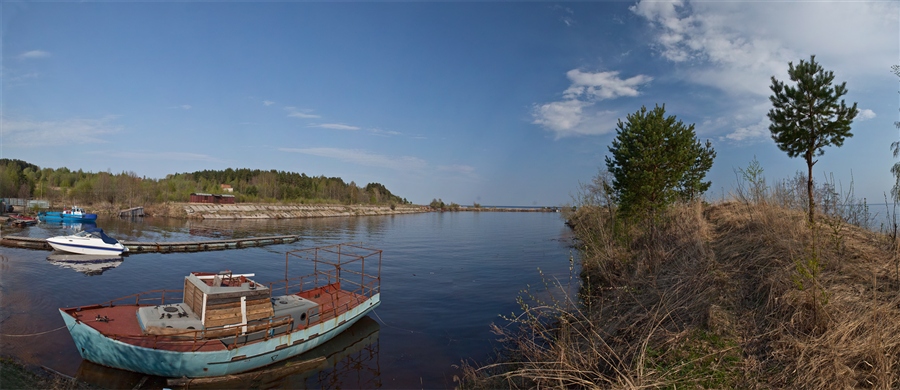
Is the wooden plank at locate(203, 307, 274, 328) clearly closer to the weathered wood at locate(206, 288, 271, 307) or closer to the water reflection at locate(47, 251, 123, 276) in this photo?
the weathered wood at locate(206, 288, 271, 307)

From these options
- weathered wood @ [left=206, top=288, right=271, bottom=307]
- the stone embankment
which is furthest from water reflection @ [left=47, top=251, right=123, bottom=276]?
the stone embankment

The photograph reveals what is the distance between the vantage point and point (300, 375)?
42.1ft

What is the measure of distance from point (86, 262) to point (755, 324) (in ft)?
139

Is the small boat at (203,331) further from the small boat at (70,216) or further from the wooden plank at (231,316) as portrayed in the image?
the small boat at (70,216)

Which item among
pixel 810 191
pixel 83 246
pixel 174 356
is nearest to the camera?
pixel 174 356

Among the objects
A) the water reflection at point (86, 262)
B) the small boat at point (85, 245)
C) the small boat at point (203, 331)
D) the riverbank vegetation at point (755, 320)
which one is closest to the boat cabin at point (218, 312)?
the small boat at point (203, 331)

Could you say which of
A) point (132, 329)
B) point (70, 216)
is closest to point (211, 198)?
point (70, 216)

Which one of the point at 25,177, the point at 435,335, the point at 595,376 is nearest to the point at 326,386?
the point at 435,335

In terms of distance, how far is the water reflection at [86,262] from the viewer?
28.1 metres

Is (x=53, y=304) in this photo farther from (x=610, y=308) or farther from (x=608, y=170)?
(x=608, y=170)

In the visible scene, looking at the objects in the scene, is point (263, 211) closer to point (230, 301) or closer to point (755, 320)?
point (230, 301)

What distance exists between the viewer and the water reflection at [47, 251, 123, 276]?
2808cm

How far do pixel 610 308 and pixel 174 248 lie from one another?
136 feet

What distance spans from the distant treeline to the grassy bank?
111 m
